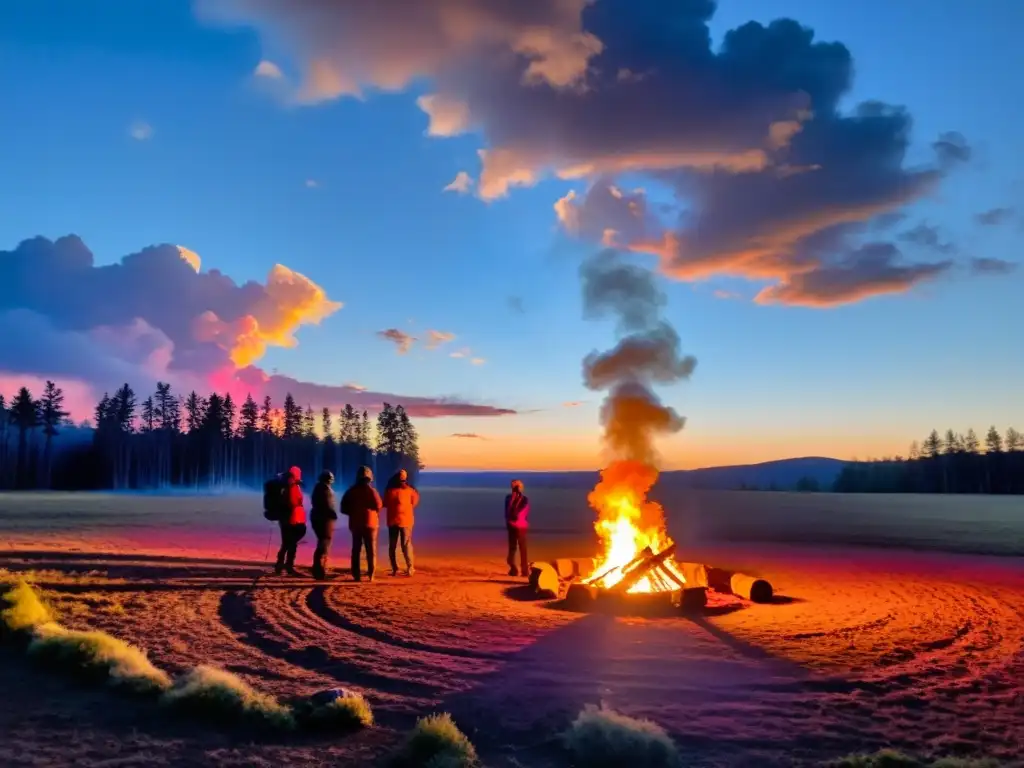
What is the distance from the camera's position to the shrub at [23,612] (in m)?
9.86

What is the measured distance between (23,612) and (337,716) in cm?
644

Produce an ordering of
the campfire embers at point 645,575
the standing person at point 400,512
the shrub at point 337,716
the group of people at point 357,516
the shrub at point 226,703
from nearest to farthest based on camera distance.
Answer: the shrub at point 337,716 → the shrub at point 226,703 → the campfire embers at point 645,575 → the group of people at point 357,516 → the standing person at point 400,512

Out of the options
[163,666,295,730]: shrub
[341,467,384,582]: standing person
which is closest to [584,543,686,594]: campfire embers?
[341,467,384,582]: standing person

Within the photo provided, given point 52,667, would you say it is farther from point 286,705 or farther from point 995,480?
point 995,480

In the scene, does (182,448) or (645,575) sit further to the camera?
(182,448)

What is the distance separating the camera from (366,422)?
123438mm

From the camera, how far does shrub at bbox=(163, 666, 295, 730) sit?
21.2 ft

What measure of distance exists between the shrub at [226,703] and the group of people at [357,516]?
768 cm

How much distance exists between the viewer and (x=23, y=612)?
10242 mm

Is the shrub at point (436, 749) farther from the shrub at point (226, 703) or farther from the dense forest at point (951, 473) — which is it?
the dense forest at point (951, 473)

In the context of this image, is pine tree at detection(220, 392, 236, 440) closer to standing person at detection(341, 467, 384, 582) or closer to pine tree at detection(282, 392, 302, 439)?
pine tree at detection(282, 392, 302, 439)

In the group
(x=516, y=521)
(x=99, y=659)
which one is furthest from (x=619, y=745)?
(x=516, y=521)

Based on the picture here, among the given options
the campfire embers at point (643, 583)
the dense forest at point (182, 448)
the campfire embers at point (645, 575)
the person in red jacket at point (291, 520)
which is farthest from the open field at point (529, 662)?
the dense forest at point (182, 448)

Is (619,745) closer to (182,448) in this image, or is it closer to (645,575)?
(645,575)
